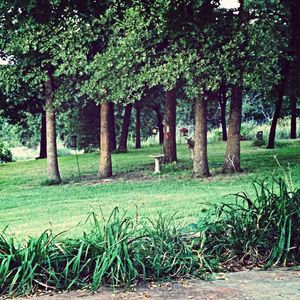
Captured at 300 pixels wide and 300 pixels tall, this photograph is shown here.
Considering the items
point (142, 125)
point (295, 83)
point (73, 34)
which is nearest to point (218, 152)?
point (295, 83)

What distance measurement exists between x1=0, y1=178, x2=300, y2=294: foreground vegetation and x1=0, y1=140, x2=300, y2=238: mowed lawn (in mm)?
1794

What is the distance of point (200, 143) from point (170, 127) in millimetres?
3926

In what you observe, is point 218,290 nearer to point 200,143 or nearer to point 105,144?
point 200,143

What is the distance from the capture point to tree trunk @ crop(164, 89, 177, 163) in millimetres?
19188

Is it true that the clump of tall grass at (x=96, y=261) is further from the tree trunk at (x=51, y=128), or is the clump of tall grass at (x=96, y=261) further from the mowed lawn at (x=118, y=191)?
the tree trunk at (x=51, y=128)

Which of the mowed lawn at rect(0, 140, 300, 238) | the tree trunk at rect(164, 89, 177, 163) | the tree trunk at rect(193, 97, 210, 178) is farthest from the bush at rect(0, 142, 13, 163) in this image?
the tree trunk at rect(193, 97, 210, 178)

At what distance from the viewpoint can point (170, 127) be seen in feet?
64.1

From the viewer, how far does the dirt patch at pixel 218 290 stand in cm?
328

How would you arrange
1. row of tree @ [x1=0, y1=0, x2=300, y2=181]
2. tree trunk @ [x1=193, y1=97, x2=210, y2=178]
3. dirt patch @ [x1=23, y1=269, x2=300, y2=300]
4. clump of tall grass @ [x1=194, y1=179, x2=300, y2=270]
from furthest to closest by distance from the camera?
1. tree trunk @ [x1=193, y1=97, x2=210, y2=178]
2. row of tree @ [x1=0, y1=0, x2=300, y2=181]
3. clump of tall grass @ [x1=194, y1=179, x2=300, y2=270]
4. dirt patch @ [x1=23, y1=269, x2=300, y2=300]

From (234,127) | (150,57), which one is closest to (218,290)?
(150,57)

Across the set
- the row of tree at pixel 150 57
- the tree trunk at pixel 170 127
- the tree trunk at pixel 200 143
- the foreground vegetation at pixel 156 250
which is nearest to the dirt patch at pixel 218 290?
the foreground vegetation at pixel 156 250

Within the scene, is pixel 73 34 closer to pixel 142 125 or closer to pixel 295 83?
pixel 295 83

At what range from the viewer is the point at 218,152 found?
24.6 meters

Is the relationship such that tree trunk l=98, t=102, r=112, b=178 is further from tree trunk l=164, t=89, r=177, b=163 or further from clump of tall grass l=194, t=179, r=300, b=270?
clump of tall grass l=194, t=179, r=300, b=270
